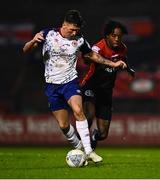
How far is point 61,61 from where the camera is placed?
42.5 ft

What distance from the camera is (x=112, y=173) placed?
11633 mm

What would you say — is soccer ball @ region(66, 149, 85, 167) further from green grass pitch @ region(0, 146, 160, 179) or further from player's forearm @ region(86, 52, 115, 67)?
player's forearm @ region(86, 52, 115, 67)

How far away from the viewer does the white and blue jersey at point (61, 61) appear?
1292 cm

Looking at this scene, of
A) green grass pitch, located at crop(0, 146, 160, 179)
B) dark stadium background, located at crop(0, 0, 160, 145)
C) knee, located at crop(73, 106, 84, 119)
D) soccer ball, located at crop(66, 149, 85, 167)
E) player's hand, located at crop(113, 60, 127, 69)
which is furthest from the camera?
dark stadium background, located at crop(0, 0, 160, 145)

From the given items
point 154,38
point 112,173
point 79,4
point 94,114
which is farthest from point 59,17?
point 112,173

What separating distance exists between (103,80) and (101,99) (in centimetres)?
41

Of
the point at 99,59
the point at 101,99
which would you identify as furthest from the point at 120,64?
the point at 101,99

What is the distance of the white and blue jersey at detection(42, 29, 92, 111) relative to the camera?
12922 millimetres

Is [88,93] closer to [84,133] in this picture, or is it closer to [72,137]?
[72,137]

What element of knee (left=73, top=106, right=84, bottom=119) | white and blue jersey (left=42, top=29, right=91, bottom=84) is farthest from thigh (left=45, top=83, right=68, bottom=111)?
knee (left=73, top=106, right=84, bottom=119)

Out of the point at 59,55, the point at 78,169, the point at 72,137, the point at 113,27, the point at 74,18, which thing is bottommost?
the point at 78,169

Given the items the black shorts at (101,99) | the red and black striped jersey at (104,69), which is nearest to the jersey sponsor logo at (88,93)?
the black shorts at (101,99)

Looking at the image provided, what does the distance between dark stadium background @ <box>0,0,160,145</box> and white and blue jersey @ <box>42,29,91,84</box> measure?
10299 millimetres

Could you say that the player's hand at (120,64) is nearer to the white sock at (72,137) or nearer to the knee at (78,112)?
the knee at (78,112)
